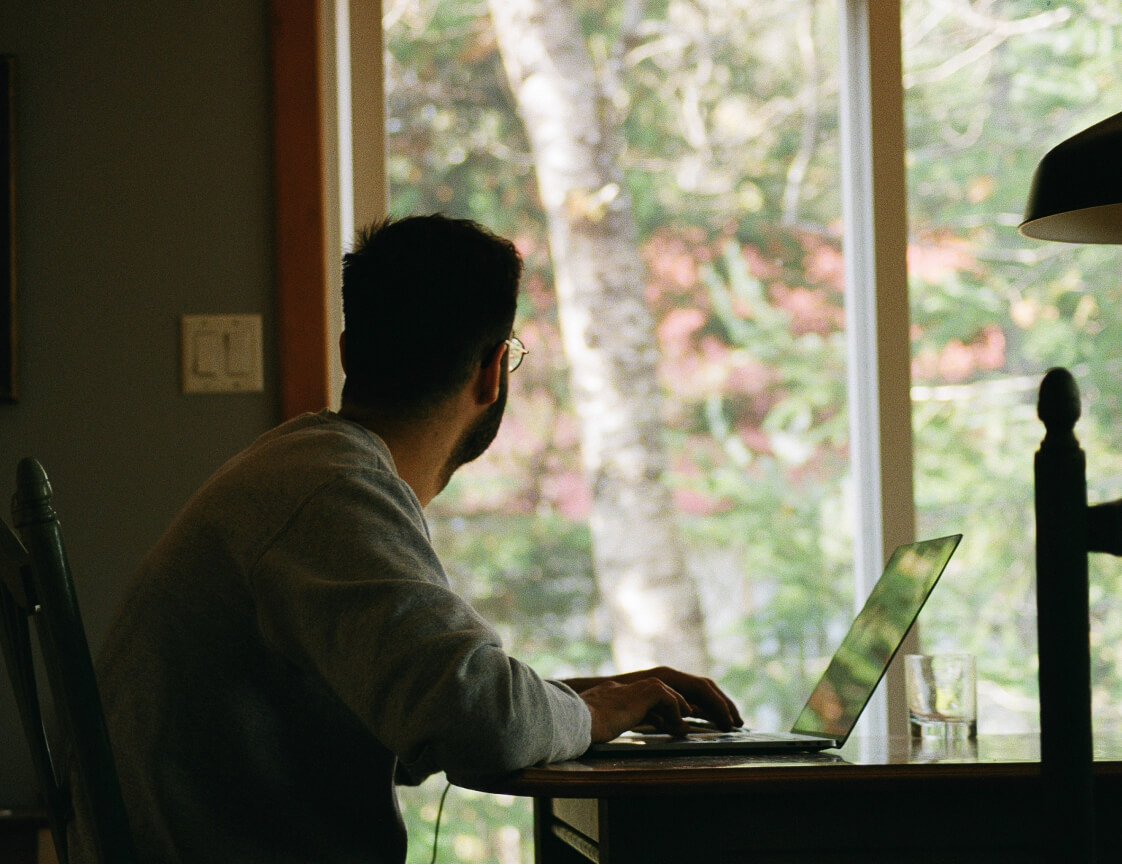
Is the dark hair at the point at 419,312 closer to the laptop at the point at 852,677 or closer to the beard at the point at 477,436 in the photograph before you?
the beard at the point at 477,436

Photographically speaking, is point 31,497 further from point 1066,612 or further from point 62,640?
point 1066,612

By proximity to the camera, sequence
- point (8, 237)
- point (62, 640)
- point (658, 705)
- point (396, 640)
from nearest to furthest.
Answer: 1. point (62, 640)
2. point (396, 640)
3. point (658, 705)
4. point (8, 237)

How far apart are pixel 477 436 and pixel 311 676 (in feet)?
1.25

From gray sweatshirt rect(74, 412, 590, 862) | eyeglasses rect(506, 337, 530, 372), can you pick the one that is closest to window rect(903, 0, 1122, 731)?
eyeglasses rect(506, 337, 530, 372)

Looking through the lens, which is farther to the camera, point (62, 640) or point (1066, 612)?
point (62, 640)

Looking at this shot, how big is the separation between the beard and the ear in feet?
0.05

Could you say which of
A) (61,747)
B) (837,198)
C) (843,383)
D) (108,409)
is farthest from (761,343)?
(61,747)

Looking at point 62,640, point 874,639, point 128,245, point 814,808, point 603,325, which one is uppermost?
point 128,245

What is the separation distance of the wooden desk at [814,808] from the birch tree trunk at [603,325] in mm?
1162

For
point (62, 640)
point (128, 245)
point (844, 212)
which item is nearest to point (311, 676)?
point (62, 640)

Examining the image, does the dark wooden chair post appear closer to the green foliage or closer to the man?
the man

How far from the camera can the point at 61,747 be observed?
128 cm

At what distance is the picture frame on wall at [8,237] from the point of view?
2.08 m

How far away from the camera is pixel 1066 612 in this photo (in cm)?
76
